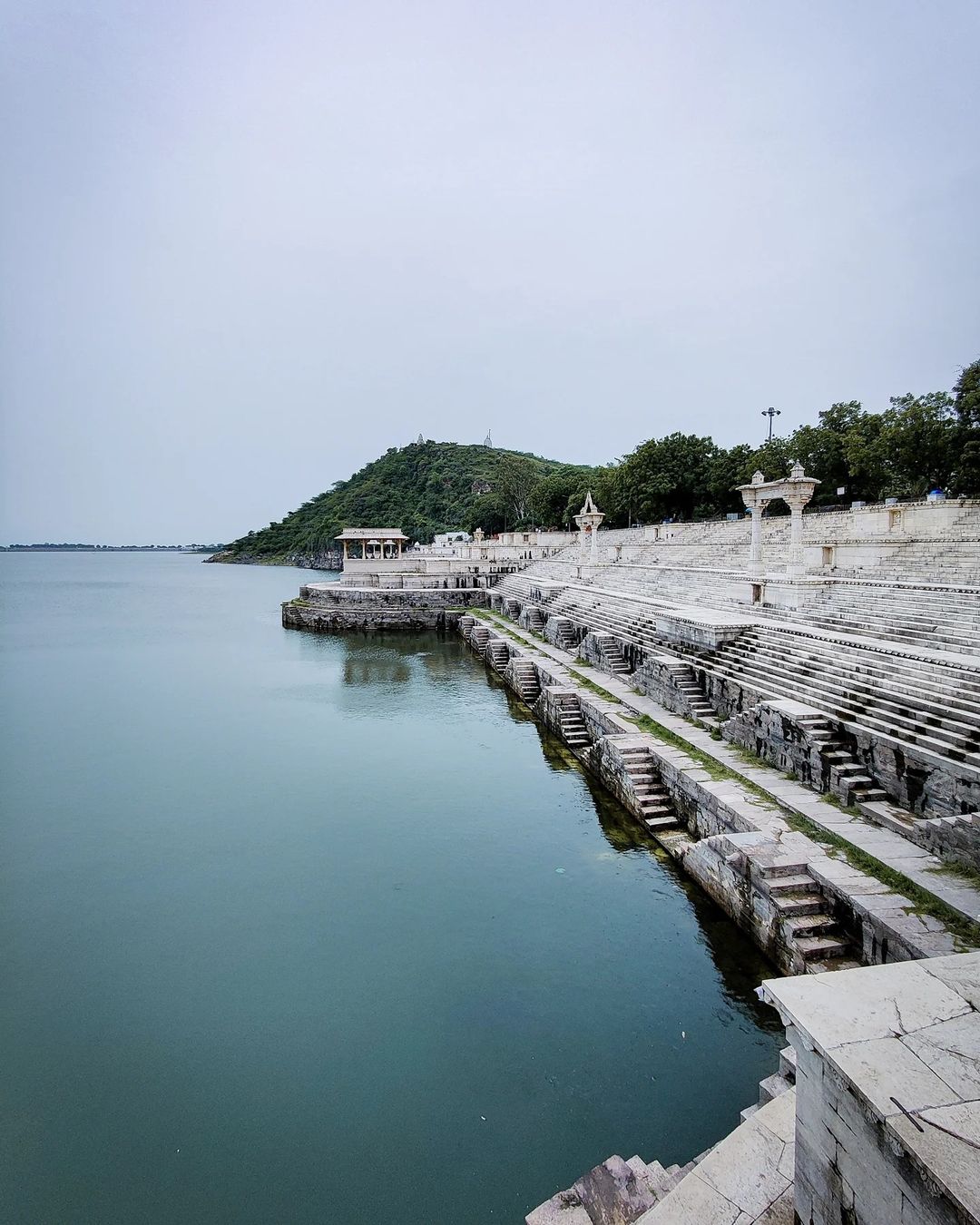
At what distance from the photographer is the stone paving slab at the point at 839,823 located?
21.6 ft

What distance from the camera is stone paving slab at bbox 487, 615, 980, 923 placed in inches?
259

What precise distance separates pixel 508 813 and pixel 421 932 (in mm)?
3965

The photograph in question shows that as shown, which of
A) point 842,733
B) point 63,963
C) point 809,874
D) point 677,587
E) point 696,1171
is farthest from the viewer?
point 677,587

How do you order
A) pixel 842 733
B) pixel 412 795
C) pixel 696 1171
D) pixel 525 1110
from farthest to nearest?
1. pixel 412 795
2. pixel 842 733
3. pixel 525 1110
4. pixel 696 1171

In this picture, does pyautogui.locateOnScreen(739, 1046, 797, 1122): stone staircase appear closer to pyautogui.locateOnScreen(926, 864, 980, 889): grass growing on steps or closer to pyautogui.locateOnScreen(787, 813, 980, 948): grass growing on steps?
pyautogui.locateOnScreen(787, 813, 980, 948): grass growing on steps

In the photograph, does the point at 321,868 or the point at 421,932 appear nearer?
the point at 421,932

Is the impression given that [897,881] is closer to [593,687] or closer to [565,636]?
[593,687]

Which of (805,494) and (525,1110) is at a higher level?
(805,494)

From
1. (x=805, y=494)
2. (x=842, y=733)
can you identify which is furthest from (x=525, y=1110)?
(x=805, y=494)

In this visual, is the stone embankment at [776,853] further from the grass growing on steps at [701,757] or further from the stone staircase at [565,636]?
the stone staircase at [565,636]

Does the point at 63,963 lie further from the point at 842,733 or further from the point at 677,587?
the point at 677,587

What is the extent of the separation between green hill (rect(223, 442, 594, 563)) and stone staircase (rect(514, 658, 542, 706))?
128 feet

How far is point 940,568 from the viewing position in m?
16.8

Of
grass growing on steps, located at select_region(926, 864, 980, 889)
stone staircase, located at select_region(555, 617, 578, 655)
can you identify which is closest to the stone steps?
grass growing on steps, located at select_region(926, 864, 980, 889)
